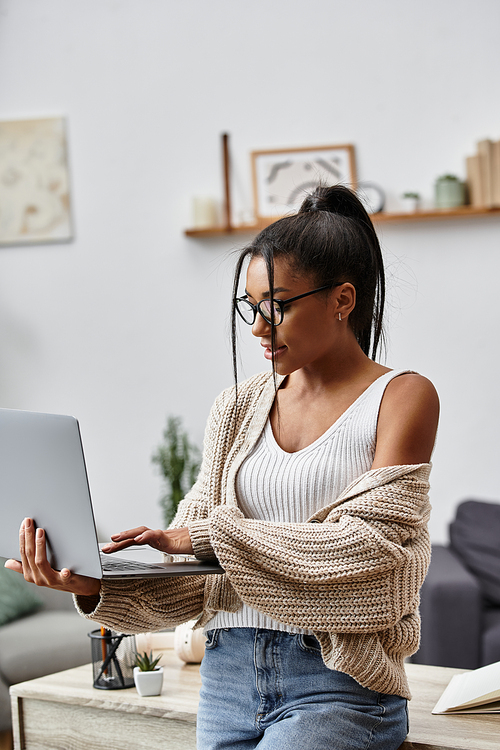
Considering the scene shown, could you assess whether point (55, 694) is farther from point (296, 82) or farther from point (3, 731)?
point (296, 82)

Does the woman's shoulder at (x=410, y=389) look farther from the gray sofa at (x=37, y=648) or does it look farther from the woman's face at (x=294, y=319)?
the gray sofa at (x=37, y=648)

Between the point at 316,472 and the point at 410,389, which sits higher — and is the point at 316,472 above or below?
below

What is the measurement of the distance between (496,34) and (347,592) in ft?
9.57

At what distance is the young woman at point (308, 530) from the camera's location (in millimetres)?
996

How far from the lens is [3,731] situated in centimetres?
228

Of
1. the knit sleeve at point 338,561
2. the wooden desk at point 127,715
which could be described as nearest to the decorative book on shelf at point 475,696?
the wooden desk at point 127,715

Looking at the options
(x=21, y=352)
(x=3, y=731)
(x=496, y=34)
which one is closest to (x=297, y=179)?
(x=496, y=34)

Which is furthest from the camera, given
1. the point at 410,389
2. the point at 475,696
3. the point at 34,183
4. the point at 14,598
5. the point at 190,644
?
the point at 34,183

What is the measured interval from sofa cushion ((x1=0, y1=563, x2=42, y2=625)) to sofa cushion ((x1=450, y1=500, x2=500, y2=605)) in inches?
62.1

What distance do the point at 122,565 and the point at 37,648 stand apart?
1586 millimetres

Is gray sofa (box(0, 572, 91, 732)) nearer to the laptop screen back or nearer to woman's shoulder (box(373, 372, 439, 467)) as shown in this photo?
the laptop screen back

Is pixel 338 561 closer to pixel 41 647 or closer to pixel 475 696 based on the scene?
pixel 475 696

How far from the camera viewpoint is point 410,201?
3127 mm

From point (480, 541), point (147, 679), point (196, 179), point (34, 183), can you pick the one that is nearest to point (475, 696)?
point (147, 679)
